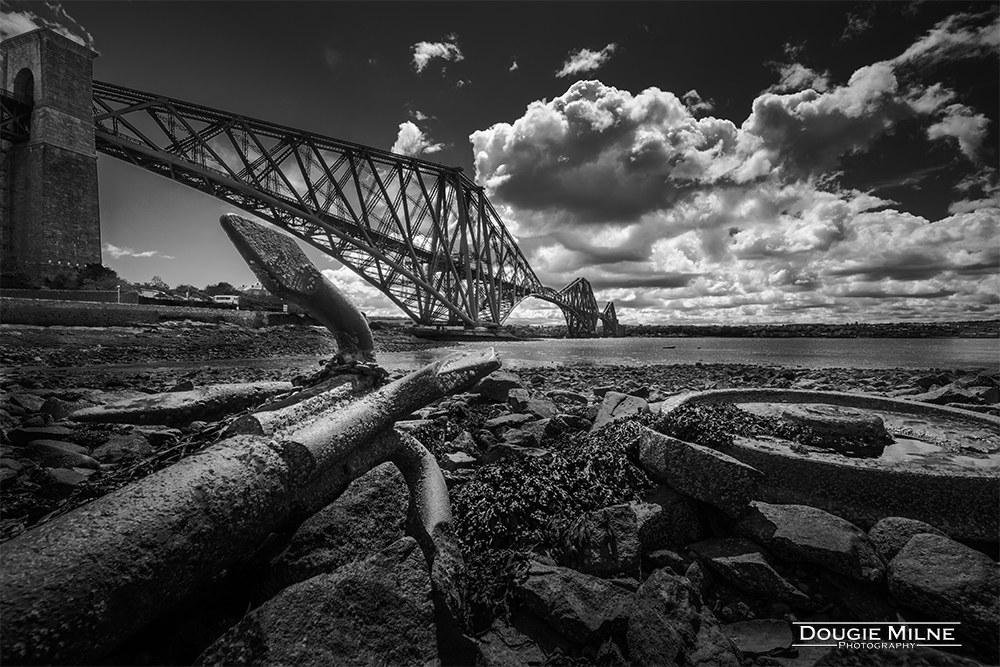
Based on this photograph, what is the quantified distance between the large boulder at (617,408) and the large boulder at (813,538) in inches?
74.0

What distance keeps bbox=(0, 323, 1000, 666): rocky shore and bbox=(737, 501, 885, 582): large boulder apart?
0.01 metres

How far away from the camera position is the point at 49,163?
63.6 ft

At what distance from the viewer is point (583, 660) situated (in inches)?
71.3

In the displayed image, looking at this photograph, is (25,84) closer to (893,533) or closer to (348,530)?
(348,530)

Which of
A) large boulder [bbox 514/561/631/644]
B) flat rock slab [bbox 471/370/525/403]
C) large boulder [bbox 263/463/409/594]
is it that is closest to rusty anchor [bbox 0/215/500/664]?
large boulder [bbox 263/463/409/594]

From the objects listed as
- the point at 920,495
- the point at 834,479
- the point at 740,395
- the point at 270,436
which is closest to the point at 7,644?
the point at 270,436

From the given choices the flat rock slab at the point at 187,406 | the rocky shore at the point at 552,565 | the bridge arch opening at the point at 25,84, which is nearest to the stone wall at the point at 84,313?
the bridge arch opening at the point at 25,84

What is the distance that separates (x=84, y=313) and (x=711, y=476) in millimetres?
20358

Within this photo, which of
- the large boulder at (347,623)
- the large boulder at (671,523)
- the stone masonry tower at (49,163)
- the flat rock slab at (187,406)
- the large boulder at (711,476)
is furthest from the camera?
the stone masonry tower at (49,163)

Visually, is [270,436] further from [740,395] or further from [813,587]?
[740,395]

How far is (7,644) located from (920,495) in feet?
13.7

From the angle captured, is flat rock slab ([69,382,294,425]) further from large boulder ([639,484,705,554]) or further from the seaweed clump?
large boulder ([639,484,705,554])

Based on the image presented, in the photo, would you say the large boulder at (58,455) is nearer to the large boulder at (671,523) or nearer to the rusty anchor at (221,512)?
the rusty anchor at (221,512)

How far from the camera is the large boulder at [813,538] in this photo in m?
2.15
